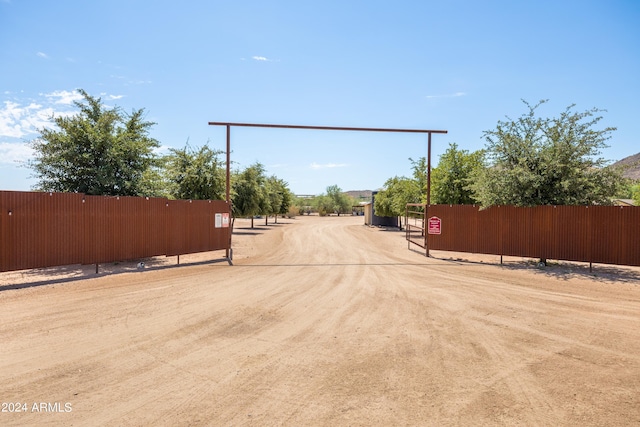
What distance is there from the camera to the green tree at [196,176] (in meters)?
24.8

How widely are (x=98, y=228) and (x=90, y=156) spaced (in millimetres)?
4602

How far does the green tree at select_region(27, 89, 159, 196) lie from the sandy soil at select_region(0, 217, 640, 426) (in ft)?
19.1

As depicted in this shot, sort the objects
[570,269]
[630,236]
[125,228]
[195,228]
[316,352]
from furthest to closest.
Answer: [195,228] < [570,269] < [630,236] < [125,228] < [316,352]

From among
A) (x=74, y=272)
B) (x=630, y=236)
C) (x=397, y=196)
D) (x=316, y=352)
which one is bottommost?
(x=316, y=352)

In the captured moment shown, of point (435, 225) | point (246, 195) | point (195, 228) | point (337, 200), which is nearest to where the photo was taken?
point (195, 228)

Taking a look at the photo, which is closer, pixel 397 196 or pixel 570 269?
pixel 570 269

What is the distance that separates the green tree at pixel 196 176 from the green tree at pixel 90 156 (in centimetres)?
700

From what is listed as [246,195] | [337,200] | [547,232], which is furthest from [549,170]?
[337,200]

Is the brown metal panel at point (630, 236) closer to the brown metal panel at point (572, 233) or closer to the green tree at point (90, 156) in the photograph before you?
the brown metal panel at point (572, 233)

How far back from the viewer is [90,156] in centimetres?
1631

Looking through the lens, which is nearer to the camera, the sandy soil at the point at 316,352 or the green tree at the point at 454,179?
the sandy soil at the point at 316,352

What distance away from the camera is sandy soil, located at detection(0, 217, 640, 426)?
4531 mm

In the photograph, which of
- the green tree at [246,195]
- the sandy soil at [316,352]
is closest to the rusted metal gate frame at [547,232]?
the sandy soil at [316,352]

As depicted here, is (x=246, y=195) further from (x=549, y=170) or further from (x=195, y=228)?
(x=549, y=170)
